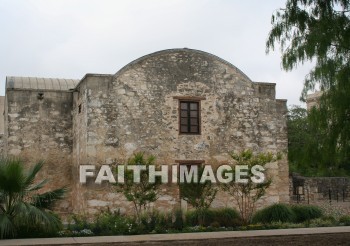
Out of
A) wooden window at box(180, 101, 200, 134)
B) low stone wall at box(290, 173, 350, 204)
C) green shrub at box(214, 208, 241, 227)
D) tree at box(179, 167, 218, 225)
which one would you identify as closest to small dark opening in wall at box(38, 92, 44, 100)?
wooden window at box(180, 101, 200, 134)

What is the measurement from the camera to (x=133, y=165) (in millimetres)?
15680

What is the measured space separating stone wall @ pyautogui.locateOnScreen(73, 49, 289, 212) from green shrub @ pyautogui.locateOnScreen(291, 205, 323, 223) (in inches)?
122

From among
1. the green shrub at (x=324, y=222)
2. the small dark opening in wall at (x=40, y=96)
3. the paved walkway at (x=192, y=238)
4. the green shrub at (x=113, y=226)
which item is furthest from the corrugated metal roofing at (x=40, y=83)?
the paved walkway at (x=192, y=238)

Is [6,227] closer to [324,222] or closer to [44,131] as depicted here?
[324,222]

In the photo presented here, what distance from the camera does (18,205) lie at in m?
11.3

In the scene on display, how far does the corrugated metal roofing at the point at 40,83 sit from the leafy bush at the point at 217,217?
11.3m

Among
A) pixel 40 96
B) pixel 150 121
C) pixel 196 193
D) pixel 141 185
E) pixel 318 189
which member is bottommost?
pixel 318 189

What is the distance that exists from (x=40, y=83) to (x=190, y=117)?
28.2ft

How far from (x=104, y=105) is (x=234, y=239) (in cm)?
909

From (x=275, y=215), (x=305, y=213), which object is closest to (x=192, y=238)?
(x=275, y=215)

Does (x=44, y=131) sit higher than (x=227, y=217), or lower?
higher

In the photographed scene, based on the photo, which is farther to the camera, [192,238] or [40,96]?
[40,96]

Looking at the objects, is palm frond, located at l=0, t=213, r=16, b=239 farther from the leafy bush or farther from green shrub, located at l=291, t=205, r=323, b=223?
green shrub, located at l=291, t=205, r=323, b=223

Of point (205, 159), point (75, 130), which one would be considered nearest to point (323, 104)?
point (205, 159)
